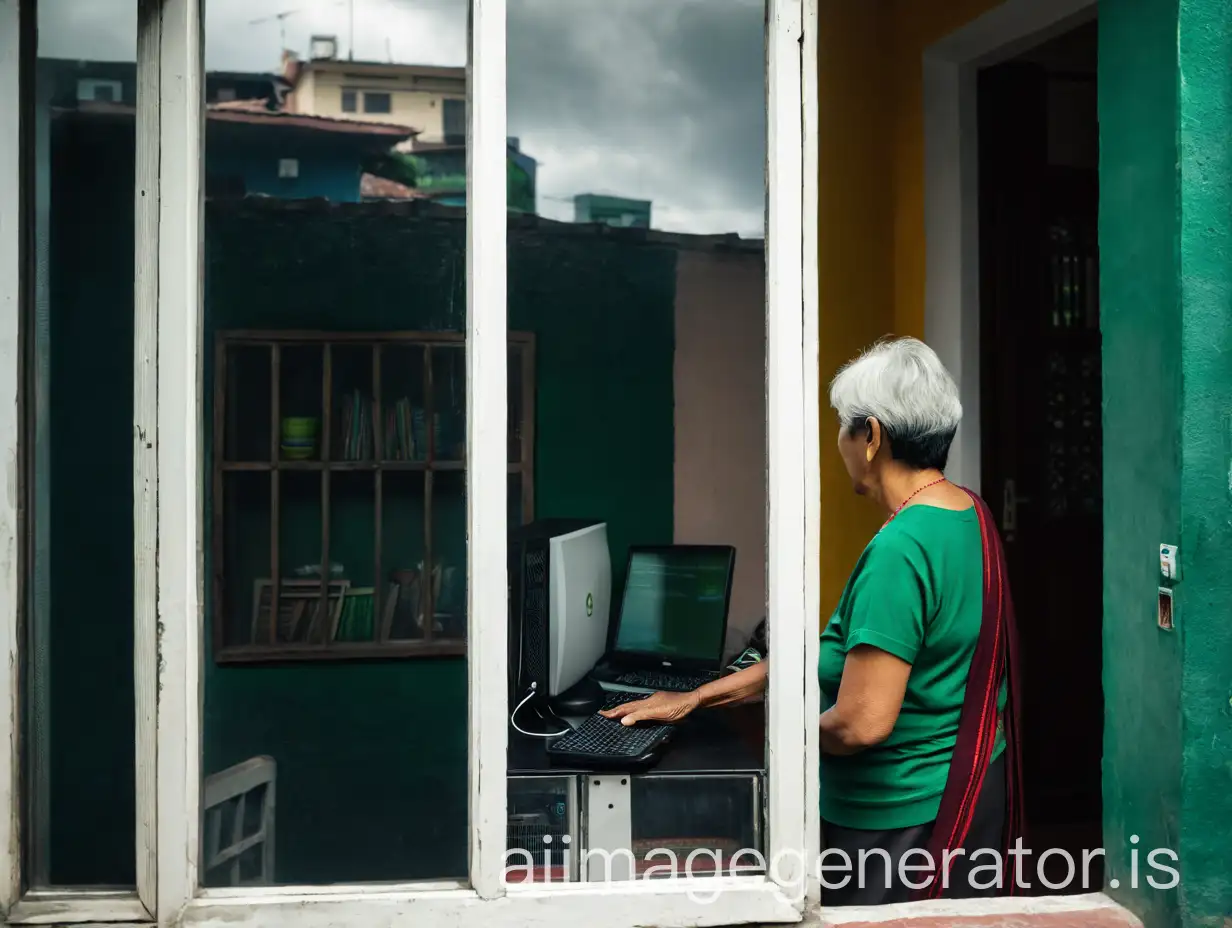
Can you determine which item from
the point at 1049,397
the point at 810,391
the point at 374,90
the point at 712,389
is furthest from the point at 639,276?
the point at 810,391

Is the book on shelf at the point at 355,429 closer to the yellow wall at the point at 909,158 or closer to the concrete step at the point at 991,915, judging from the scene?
the yellow wall at the point at 909,158

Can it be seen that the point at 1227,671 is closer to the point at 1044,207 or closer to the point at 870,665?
the point at 870,665

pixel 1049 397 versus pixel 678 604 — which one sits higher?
pixel 1049 397

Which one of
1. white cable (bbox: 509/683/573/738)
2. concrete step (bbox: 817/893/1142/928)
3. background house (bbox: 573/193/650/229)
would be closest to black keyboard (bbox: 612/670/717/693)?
white cable (bbox: 509/683/573/738)

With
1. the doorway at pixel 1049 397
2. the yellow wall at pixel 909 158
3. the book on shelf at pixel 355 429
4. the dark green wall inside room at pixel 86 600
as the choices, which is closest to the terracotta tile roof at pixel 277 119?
the book on shelf at pixel 355 429

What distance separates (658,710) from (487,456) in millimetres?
1066

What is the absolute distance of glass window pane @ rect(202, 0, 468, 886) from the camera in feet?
14.5

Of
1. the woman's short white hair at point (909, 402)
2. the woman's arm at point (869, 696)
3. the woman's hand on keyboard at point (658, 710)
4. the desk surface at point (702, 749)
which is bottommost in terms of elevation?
the desk surface at point (702, 749)

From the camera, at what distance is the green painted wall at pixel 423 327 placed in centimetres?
430

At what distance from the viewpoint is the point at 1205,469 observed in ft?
5.41

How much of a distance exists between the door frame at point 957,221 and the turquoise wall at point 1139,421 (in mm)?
1411

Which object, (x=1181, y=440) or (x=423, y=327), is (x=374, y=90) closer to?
(x=423, y=327)

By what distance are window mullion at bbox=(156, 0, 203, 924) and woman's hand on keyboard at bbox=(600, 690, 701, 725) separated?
1090mm

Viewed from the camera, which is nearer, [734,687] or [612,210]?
[734,687]
